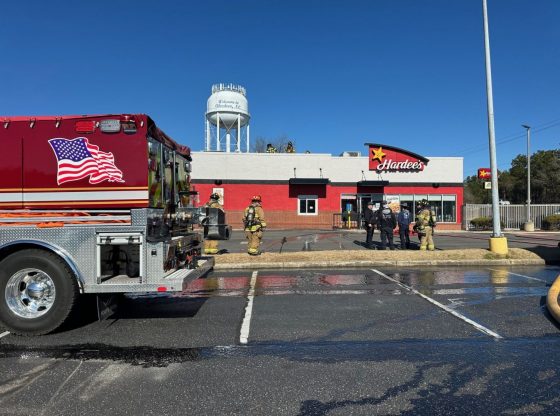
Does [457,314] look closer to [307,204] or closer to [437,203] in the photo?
[307,204]

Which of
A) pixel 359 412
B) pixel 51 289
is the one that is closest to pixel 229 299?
pixel 51 289

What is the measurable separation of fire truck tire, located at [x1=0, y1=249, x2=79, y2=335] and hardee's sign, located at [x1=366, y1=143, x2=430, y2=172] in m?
29.4

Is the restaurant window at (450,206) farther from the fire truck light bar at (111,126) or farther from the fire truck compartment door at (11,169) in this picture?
the fire truck compartment door at (11,169)

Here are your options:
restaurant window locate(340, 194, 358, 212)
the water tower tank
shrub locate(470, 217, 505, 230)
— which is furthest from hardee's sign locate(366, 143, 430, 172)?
the water tower tank

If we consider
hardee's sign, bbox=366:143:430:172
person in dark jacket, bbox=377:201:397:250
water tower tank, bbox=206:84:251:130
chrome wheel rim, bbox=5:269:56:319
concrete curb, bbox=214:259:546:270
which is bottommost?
concrete curb, bbox=214:259:546:270

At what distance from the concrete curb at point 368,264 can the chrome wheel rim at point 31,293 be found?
6.35 metres

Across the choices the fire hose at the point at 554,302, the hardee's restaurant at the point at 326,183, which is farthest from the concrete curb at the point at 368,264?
the hardee's restaurant at the point at 326,183

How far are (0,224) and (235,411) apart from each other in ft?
12.9

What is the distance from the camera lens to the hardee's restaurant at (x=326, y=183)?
32500 mm

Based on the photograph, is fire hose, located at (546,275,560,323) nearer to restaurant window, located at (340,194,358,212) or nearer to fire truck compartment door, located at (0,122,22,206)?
fire truck compartment door, located at (0,122,22,206)

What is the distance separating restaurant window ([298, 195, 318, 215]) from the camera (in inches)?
1300

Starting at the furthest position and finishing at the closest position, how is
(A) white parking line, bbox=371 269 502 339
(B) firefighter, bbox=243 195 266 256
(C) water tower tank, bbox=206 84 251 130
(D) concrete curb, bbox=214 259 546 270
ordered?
1. (C) water tower tank, bbox=206 84 251 130
2. (B) firefighter, bbox=243 195 266 256
3. (D) concrete curb, bbox=214 259 546 270
4. (A) white parking line, bbox=371 269 502 339

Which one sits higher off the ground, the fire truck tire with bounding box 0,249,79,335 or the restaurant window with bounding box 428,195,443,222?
the restaurant window with bounding box 428,195,443,222

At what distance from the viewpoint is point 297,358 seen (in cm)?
490
